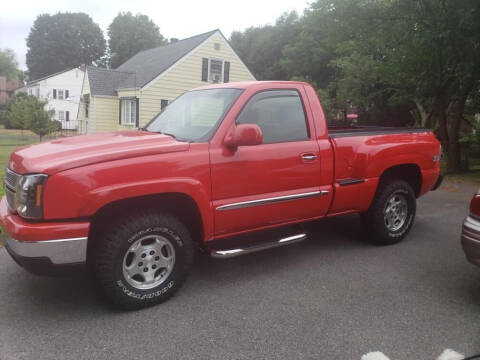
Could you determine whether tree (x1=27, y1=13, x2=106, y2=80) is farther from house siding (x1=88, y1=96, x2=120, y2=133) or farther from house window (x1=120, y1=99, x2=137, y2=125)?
house window (x1=120, y1=99, x2=137, y2=125)

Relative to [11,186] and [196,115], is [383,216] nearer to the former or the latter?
[196,115]

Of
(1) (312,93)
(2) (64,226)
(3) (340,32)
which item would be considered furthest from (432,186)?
(3) (340,32)

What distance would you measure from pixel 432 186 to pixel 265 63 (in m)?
38.2

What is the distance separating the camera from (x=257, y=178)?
13.0ft

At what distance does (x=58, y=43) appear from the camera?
6869 cm

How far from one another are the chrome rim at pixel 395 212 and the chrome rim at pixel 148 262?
284cm

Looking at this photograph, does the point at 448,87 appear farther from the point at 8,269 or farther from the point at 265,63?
the point at 265,63

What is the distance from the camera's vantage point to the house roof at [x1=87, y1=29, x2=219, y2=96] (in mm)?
22953

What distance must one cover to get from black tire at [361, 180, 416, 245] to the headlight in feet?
12.1

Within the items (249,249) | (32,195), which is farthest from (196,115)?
(32,195)

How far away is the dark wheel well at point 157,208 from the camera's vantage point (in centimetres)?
344

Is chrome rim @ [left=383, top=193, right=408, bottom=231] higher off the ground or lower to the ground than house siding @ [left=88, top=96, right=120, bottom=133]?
lower

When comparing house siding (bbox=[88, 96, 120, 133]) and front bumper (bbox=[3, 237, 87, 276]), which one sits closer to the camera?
front bumper (bbox=[3, 237, 87, 276])

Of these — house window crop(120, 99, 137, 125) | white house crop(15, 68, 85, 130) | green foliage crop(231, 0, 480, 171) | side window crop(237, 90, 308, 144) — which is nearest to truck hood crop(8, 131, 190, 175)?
side window crop(237, 90, 308, 144)
